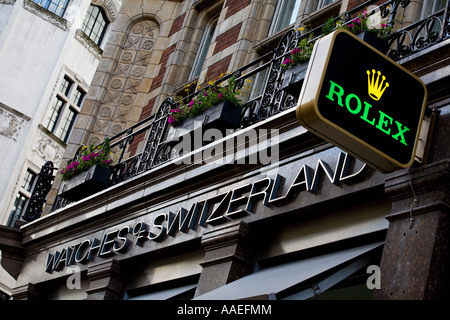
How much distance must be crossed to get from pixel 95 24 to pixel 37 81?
4.52 metres

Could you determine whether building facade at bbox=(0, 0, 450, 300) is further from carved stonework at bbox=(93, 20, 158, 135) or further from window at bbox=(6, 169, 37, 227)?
window at bbox=(6, 169, 37, 227)

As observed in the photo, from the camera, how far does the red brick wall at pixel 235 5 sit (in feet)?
47.5

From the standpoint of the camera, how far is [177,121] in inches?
474

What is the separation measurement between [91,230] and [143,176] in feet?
5.99

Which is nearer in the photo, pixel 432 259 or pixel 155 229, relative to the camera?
pixel 432 259

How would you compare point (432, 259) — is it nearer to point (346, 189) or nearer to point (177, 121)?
point (346, 189)

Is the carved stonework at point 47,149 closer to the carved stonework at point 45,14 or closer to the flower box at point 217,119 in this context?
the carved stonework at point 45,14

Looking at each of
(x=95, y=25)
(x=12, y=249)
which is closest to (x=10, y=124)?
(x=95, y=25)

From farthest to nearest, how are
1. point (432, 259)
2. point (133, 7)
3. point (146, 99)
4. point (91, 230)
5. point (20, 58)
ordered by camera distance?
point (20, 58) < point (133, 7) < point (146, 99) < point (91, 230) < point (432, 259)

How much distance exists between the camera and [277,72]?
10570 millimetres

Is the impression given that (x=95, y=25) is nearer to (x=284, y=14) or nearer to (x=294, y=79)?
(x=284, y=14)

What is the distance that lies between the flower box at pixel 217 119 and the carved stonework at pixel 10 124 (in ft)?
61.5

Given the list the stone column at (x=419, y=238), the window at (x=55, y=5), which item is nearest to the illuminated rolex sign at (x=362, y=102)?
the stone column at (x=419, y=238)

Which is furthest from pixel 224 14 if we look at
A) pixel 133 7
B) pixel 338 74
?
pixel 338 74
